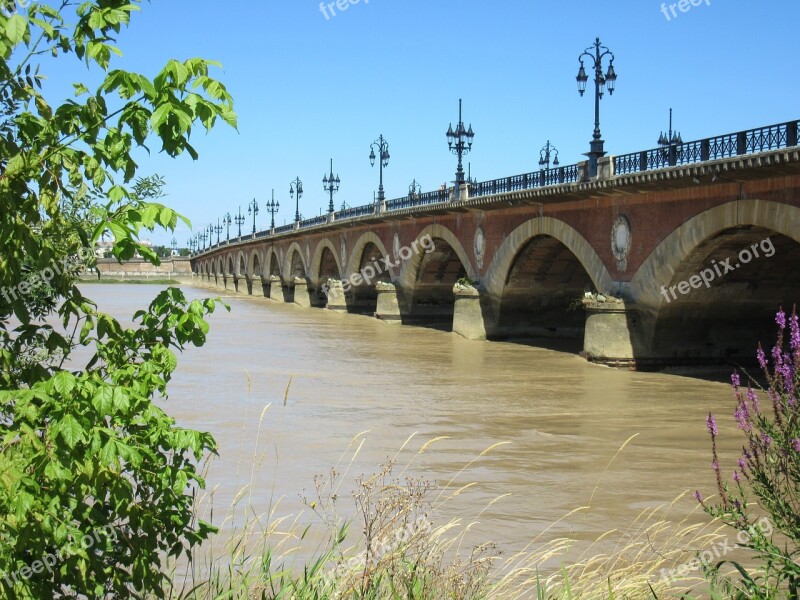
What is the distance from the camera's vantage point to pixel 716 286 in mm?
21656

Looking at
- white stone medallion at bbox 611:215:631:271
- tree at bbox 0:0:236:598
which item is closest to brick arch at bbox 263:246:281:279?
white stone medallion at bbox 611:215:631:271

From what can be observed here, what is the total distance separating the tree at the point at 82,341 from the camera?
11.7ft

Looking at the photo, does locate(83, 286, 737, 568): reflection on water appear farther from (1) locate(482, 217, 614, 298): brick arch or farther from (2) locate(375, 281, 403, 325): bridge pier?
(2) locate(375, 281, 403, 325): bridge pier

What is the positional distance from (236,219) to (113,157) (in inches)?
4321

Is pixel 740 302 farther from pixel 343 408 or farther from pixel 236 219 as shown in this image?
pixel 236 219

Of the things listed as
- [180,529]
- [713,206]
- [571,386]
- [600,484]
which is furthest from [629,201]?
[180,529]

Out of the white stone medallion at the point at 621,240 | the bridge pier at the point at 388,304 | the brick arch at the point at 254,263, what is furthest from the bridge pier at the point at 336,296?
the brick arch at the point at 254,263

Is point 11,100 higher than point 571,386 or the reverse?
higher

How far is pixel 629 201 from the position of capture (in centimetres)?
2262

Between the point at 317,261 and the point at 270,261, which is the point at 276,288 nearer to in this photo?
the point at 270,261

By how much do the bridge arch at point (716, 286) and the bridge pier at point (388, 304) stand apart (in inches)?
758

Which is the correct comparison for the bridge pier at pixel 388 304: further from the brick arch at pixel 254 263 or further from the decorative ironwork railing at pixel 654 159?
the brick arch at pixel 254 263

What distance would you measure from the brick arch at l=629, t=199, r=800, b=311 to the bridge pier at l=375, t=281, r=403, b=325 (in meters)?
19.2

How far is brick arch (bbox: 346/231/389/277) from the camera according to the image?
43.8m
